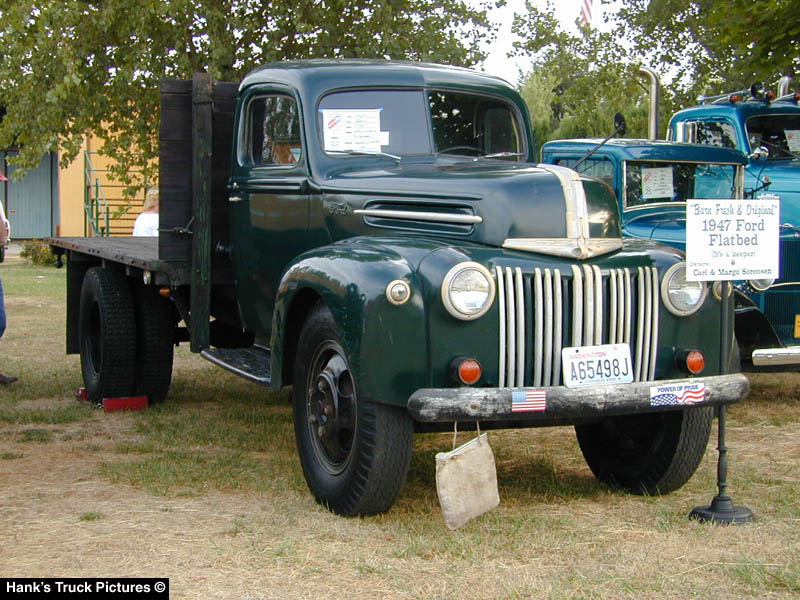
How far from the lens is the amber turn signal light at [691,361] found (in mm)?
4516

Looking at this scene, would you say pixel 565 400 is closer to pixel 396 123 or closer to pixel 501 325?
pixel 501 325

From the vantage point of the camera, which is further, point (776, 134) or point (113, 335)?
point (776, 134)

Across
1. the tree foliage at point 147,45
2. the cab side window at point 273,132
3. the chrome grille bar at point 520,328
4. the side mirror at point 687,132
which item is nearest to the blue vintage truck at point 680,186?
the side mirror at point 687,132

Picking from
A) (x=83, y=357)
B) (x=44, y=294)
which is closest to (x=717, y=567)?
(x=83, y=357)

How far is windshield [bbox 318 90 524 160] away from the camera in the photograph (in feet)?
17.6

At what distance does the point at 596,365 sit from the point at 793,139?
16.5 feet

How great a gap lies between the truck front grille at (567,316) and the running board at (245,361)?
142cm

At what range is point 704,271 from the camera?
439 centimetres

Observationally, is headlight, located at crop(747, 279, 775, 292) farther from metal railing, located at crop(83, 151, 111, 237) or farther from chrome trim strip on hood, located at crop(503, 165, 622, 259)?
metal railing, located at crop(83, 151, 111, 237)

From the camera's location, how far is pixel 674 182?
784cm

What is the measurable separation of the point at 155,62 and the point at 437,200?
8.67 meters

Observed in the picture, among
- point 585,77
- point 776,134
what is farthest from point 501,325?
point 585,77

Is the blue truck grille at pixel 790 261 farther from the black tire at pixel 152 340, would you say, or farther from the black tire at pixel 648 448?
the black tire at pixel 152 340

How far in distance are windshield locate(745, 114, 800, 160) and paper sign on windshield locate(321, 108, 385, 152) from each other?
4167 millimetres
